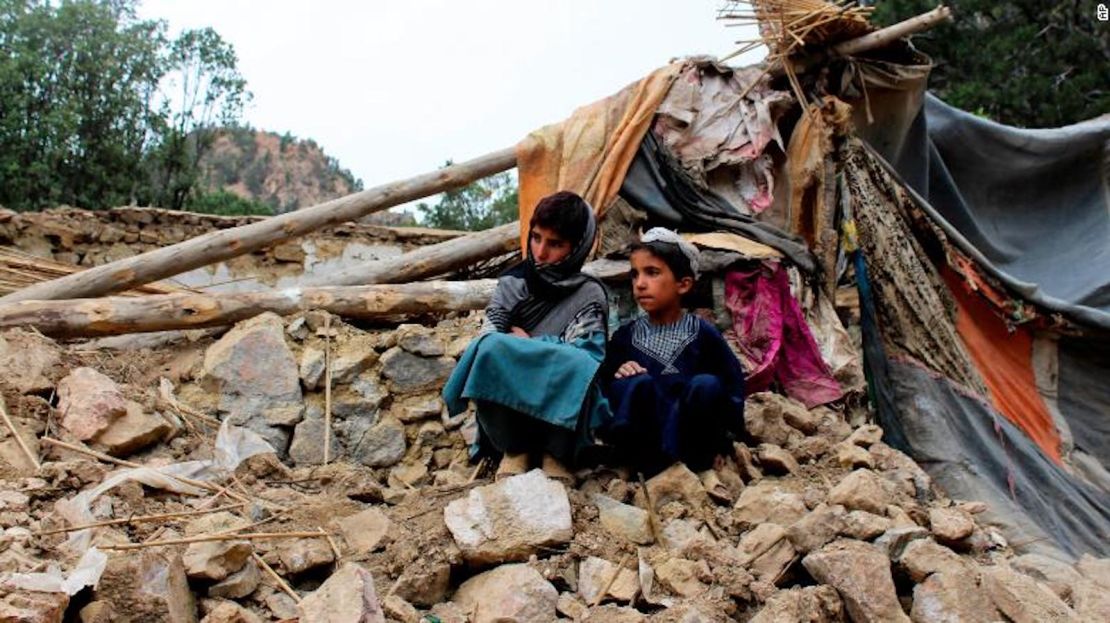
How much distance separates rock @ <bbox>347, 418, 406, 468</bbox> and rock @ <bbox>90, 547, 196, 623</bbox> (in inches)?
58.8

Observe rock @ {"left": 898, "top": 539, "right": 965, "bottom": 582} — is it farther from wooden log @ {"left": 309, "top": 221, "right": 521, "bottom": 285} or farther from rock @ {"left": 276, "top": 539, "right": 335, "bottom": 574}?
wooden log @ {"left": 309, "top": 221, "right": 521, "bottom": 285}

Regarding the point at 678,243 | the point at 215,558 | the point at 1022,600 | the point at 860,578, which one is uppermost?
the point at 678,243

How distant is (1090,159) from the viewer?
19.4 feet

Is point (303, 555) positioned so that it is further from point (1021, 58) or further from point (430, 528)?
point (1021, 58)

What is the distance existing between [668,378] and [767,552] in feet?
2.22

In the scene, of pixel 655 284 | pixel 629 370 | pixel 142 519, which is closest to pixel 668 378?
pixel 629 370

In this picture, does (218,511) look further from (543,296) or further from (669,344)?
(669,344)

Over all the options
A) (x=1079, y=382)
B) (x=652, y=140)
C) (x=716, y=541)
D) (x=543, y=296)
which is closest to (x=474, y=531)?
(x=716, y=541)

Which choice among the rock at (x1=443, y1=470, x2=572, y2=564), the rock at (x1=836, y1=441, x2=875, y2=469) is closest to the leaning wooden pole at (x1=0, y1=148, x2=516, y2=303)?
the rock at (x1=836, y1=441, x2=875, y2=469)

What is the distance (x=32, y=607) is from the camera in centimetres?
189

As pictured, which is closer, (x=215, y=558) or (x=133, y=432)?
(x=215, y=558)

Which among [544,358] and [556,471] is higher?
[544,358]

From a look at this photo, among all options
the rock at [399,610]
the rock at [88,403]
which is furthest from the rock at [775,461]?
the rock at [88,403]

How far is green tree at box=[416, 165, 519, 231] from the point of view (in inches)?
635
